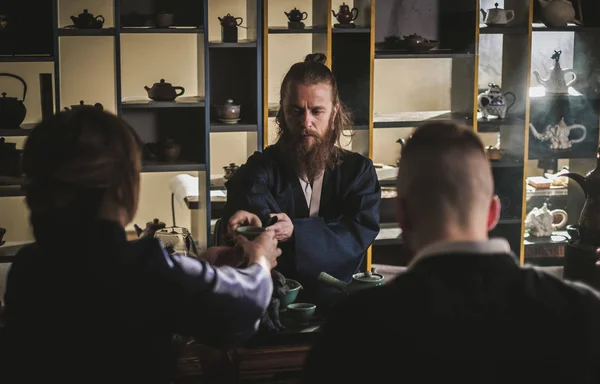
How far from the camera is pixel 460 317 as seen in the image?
138cm

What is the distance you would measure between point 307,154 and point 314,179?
4.2 inches

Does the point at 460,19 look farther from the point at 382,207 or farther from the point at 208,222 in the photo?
the point at 208,222

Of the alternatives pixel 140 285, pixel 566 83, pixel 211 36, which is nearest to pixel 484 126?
pixel 566 83

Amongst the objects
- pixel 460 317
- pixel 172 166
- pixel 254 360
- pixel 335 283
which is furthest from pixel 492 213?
pixel 172 166

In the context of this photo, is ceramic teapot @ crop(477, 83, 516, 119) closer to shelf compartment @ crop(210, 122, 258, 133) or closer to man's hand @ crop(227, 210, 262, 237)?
shelf compartment @ crop(210, 122, 258, 133)

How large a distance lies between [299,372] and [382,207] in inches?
121

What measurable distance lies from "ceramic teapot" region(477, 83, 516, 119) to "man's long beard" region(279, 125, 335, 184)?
2207mm

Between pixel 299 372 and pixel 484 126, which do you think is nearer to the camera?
pixel 299 372

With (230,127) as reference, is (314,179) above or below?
below

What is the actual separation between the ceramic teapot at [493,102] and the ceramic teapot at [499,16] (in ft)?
1.26

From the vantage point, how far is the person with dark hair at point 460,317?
1372 millimetres

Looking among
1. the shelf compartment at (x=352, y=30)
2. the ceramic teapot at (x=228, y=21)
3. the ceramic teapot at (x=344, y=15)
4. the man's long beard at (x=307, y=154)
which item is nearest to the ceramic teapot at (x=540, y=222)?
the shelf compartment at (x=352, y=30)

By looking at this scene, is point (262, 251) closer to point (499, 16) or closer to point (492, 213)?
point (492, 213)

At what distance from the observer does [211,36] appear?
528cm
